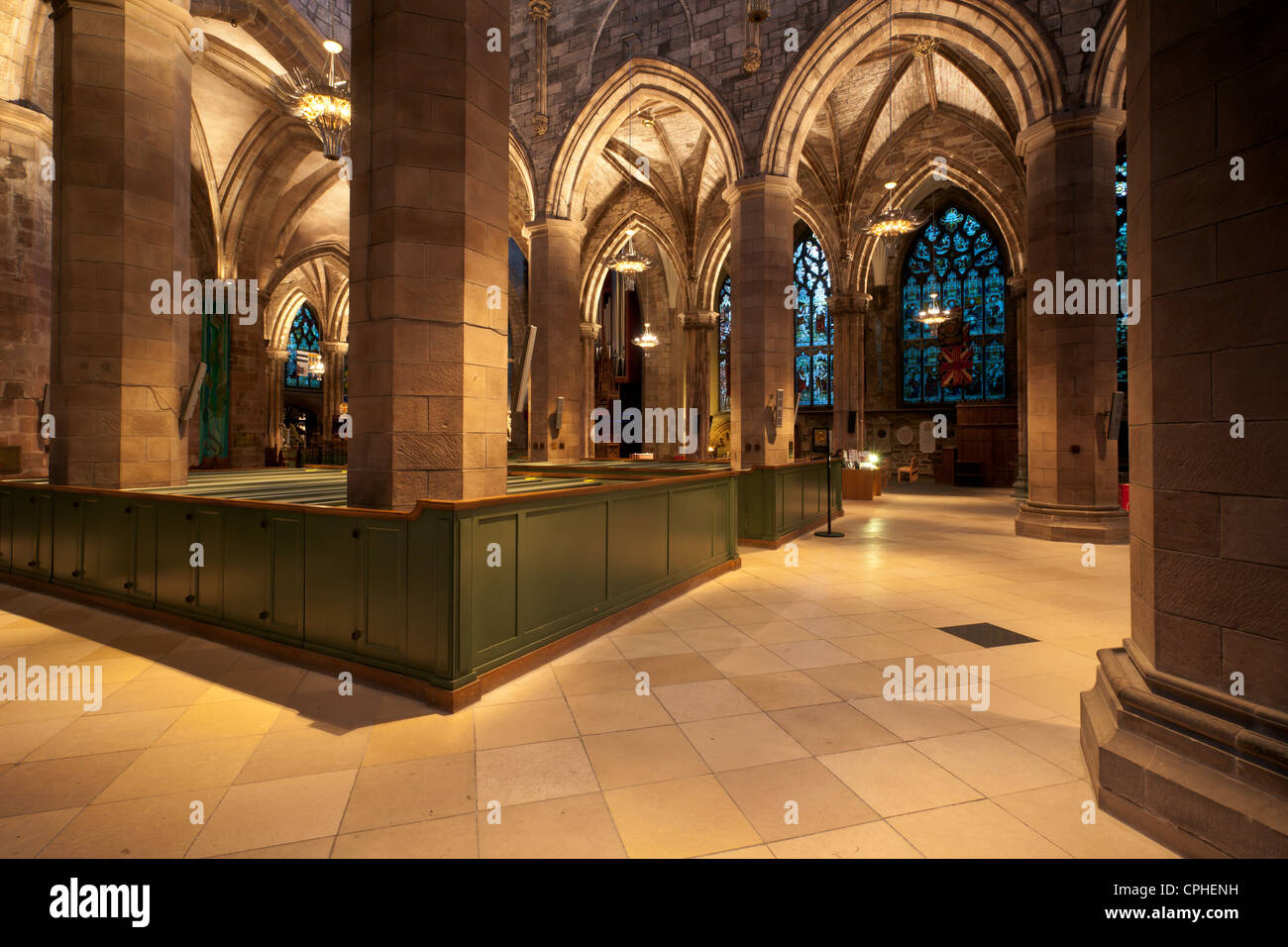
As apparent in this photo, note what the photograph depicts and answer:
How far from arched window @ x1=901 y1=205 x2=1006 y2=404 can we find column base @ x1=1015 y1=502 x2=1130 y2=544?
42.5ft

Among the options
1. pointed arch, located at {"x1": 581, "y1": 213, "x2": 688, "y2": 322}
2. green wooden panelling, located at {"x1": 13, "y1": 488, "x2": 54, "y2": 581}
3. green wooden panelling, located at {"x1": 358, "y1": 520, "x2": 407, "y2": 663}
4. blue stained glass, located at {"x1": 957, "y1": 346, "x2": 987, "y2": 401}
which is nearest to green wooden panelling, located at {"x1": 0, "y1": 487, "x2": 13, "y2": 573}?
green wooden panelling, located at {"x1": 13, "y1": 488, "x2": 54, "y2": 581}

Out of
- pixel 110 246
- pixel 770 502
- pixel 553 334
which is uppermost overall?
pixel 553 334

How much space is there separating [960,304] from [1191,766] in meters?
21.6

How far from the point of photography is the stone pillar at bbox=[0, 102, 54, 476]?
8430 millimetres

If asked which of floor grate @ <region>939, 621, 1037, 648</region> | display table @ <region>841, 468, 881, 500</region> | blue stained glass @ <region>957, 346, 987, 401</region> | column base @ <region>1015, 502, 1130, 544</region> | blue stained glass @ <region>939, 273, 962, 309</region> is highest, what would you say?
blue stained glass @ <region>939, 273, 962, 309</region>

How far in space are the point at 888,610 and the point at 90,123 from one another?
849 cm

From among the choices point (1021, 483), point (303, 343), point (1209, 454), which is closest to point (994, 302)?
point (1021, 483)

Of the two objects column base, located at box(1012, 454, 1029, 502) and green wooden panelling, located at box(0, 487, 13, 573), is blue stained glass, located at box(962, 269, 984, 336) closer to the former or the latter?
column base, located at box(1012, 454, 1029, 502)

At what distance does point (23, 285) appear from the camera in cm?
862

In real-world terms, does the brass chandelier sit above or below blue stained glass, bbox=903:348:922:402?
above

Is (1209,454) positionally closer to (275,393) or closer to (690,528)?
(690,528)

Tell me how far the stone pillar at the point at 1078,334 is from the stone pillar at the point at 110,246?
10784mm

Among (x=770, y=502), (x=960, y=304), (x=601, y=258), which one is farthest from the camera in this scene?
(x=960, y=304)
